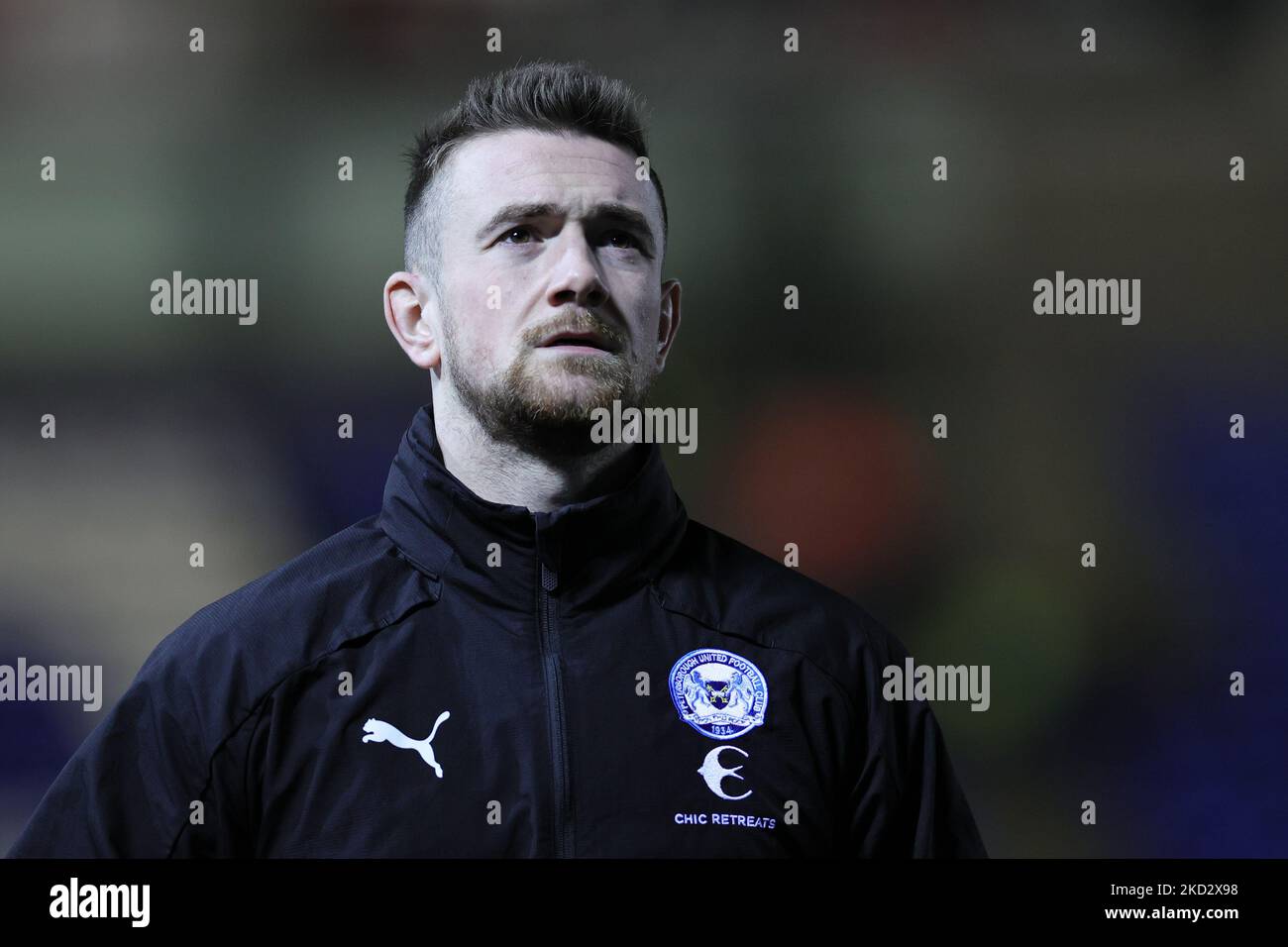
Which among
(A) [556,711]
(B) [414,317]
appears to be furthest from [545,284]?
(A) [556,711]

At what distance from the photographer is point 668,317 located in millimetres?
2871

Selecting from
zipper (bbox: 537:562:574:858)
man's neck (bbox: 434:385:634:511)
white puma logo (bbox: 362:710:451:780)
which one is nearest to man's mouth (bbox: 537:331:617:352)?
man's neck (bbox: 434:385:634:511)

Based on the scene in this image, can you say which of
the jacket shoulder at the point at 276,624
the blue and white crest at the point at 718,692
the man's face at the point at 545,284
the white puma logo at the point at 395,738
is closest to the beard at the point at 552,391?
the man's face at the point at 545,284

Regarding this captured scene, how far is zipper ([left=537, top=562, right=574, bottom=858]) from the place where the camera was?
7.80 feet

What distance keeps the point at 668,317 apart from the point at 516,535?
648 millimetres

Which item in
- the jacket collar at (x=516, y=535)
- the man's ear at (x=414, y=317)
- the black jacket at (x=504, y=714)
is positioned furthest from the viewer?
the man's ear at (x=414, y=317)

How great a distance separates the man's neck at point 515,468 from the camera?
2615 millimetres

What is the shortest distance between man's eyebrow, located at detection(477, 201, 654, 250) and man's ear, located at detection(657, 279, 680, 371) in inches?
9.0

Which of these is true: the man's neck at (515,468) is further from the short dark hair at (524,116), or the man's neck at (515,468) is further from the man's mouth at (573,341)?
the short dark hair at (524,116)

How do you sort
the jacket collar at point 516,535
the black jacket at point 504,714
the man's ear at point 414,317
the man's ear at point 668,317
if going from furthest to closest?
1. the man's ear at point 668,317
2. the man's ear at point 414,317
3. the jacket collar at point 516,535
4. the black jacket at point 504,714

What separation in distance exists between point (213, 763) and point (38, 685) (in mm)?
631
